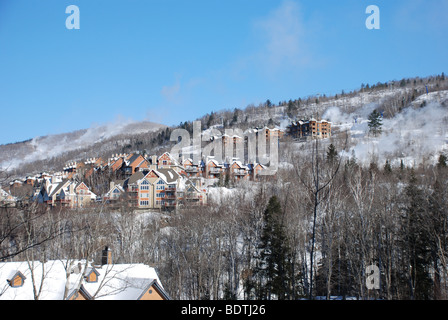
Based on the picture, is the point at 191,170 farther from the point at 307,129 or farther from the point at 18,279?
the point at 18,279

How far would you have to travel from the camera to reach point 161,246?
109ft

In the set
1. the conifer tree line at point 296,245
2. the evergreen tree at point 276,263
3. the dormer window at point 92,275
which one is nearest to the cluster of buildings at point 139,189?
the conifer tree line at point 296,245

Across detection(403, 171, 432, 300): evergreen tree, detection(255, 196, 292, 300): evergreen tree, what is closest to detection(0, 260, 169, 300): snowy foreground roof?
detection(255, 196, 292, 300): evergreen tree

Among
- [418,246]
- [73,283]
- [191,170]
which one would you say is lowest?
[73,283]

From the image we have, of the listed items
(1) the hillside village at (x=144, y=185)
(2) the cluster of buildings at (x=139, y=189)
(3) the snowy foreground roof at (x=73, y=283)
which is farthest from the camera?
(1) the hillside village at (x=144, y=185)

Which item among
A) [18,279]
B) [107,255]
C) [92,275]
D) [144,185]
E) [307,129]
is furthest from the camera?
[307,129]

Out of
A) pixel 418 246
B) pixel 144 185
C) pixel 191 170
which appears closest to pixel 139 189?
pixel 144 185

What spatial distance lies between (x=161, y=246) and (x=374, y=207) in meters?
18.7

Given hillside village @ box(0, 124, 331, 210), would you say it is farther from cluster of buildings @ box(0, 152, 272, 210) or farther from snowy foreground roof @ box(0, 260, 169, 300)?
snowy foreground roof @ box(0, 260, 169, 300)

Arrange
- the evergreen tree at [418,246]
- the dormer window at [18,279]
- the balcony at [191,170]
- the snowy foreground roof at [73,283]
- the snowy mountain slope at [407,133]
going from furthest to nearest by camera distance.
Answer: the snowy mountain slope at [407,133] → the balcony at [191,170] → the evergreen tree at [418,246] → the dormer window at [18,279] → the snowy foreground roof at [73,283]

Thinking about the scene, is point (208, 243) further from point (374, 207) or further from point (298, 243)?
point (374, 207)

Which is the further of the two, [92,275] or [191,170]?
[191,170]

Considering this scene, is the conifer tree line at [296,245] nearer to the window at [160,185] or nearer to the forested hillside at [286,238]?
the forested hillside at [286,238]
